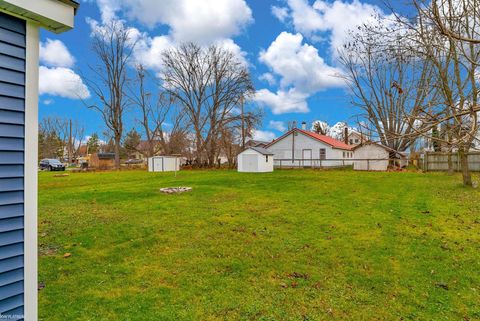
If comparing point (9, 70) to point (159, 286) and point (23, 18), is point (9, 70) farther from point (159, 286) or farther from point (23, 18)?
point (159, 286)

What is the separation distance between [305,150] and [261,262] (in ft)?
82.1

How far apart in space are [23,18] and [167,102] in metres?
32.8

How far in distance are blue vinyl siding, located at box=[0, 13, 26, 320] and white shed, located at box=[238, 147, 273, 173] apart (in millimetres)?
19239

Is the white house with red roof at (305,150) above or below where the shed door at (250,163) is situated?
above

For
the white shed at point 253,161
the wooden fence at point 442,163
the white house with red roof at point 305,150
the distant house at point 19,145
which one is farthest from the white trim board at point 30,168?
the white house with red roof at point 305,150

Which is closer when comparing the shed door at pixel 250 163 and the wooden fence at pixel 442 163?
the wooden fence at pixel 442 163

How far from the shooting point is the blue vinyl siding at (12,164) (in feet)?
6.97

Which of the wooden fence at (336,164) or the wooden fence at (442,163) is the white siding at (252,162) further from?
the wooden fence at (442,163)

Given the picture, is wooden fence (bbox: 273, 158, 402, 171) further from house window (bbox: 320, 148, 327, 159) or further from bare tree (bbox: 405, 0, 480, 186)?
bare tree (bbox: 405, 0, 480, 186)

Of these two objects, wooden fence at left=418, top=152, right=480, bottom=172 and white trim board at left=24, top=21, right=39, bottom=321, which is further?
wooden fence at left=418, top=152, right=480, bottom=172

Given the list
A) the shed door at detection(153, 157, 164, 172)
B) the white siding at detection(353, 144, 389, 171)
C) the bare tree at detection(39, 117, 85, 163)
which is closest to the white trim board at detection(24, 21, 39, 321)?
the white siding at detection(353, 144, 389, 171)

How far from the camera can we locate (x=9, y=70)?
2154 mm

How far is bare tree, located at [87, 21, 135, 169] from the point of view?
29.5 m

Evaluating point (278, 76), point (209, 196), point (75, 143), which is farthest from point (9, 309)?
point (75, 143)
